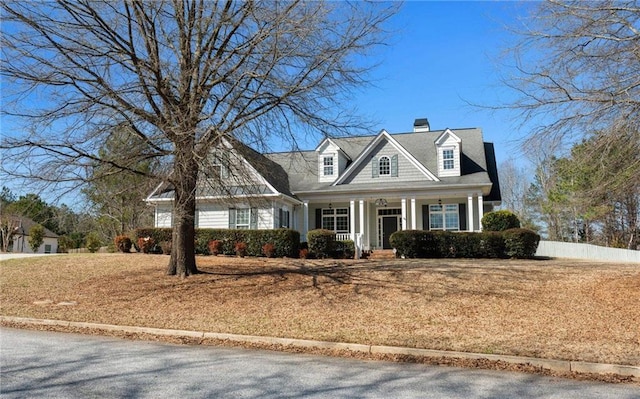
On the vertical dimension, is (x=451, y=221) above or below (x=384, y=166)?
below

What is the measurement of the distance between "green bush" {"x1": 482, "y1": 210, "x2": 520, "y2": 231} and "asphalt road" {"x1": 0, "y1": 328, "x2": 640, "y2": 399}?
1486 centimetres

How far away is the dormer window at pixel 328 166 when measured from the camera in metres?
25.5

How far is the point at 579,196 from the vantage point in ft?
36.1

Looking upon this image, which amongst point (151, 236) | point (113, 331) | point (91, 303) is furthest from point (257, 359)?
point (151, 236)

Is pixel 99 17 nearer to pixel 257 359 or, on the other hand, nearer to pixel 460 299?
pixel 257 359

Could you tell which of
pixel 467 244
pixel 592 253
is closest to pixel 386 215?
pixel 467 244

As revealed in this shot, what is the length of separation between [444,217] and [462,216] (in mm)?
878

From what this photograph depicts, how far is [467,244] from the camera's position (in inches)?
734

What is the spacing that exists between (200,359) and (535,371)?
16.0 feet

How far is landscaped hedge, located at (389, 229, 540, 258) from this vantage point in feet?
59.1

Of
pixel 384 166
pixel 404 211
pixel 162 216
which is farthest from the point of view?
pixel 384 166

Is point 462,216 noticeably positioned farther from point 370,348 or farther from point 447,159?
point 370,348

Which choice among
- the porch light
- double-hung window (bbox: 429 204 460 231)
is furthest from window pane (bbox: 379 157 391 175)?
double-hung window (bbox: 429 204 460 231)

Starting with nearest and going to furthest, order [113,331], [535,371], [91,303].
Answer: [535,371]
[113,331]
[91,303]
